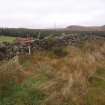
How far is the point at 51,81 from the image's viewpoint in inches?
306

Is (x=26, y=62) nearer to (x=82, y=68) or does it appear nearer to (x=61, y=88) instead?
(x=82, y=68)

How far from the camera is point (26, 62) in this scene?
389 inches

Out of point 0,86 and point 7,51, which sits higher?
point 7,51

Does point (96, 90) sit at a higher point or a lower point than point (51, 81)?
lower

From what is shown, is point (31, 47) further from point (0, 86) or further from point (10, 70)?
point (0, 86)

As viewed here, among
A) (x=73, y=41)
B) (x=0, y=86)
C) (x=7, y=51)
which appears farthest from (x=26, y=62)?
(x=73, y=41)

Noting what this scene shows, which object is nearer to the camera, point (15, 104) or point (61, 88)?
point (15, 104)

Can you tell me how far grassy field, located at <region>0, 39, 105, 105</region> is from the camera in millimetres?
6859

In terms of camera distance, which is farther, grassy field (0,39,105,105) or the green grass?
the green grass

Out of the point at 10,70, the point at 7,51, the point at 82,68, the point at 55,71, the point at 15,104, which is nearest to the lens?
the point at 15,104

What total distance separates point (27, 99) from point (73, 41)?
8.00 metres

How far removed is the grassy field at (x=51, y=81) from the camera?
686 centimetres

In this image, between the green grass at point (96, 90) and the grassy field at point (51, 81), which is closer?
the grassy field at point (51, 81)

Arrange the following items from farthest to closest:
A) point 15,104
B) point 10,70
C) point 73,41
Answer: point 73,41 < point 10,70 < point 15,104
